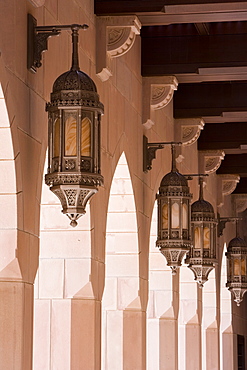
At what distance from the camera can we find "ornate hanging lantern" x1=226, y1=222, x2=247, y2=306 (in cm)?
1514

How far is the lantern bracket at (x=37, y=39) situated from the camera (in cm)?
606

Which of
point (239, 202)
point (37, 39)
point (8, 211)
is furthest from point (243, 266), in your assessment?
point (8, 211)

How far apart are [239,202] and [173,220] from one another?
31.3 ft

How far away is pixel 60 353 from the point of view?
7.27m

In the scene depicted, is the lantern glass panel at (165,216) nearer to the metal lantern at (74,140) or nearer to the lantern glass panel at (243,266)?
the metal lantern at (74,140)

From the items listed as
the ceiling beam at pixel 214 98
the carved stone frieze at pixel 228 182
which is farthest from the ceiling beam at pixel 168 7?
the carved stone frieze at pixel 228 182

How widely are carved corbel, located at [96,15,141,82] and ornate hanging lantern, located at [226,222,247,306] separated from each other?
304 inches

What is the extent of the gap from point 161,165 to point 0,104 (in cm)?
603

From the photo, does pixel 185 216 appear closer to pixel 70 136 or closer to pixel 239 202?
pixel 70 136

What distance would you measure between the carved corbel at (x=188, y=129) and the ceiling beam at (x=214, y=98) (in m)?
0.17

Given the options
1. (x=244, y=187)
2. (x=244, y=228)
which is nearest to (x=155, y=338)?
(x=244, y=187)

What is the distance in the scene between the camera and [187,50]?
32.8 ft

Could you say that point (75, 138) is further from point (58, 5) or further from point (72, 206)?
point (58, 5)

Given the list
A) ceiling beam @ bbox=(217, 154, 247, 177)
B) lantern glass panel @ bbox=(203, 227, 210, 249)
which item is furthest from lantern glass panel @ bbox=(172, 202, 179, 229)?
ceiling beam @ bbox=(217, 154, 247, 177)
